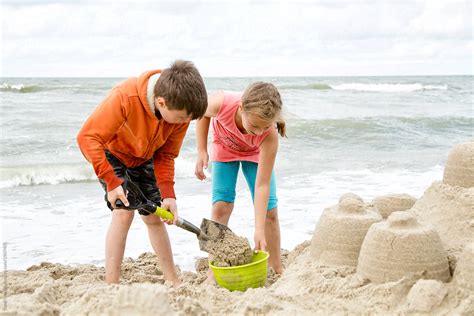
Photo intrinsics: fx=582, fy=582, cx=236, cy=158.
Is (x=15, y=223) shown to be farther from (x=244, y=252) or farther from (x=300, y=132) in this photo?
(x=300, y=132)

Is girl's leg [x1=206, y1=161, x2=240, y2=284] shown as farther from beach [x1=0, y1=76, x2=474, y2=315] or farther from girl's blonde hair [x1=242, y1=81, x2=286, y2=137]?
girl's blonde hair [x1=242, y1=81, x2=286, y2=137]

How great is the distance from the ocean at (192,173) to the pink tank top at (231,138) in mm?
271

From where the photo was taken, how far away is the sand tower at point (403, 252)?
2521mm

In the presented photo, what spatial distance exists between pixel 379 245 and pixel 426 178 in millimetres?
4580

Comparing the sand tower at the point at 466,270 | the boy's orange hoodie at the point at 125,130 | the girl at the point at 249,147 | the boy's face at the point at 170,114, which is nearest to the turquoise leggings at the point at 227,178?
the girl at the point at 249,147

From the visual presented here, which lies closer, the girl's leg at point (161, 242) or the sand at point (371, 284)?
the sand at point (371, 284)

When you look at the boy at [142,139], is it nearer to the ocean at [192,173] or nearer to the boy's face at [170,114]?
the boy's face at [170,114]

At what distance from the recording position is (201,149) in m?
3.46

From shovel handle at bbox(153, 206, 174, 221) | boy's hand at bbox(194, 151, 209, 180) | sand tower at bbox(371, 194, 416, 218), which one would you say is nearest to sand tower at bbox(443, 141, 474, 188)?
sand tower at bbox(371, 194, 416, 218)

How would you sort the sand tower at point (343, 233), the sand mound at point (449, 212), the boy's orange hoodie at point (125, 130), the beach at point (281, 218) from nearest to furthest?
the beach at point (281, 218)
the boy's orange hoodie at point (125, 130)
the sand tower at point (343, 233)
the sand mound at point (449, 212)

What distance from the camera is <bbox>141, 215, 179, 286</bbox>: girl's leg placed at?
10.2 feet

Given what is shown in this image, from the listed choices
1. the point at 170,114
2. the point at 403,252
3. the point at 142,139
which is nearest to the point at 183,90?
the point at 170,114

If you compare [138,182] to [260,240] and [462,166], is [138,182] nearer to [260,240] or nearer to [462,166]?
[260,240]

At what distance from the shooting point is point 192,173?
24.6 ft
